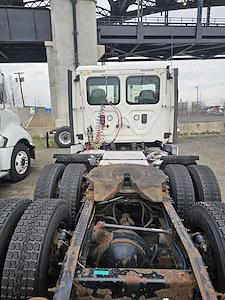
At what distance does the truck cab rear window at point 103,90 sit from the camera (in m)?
6.07

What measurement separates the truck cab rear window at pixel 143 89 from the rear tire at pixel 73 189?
2634 mm

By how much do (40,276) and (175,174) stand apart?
8.08 ft

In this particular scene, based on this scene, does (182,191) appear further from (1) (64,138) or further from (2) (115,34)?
(2) (115,34)

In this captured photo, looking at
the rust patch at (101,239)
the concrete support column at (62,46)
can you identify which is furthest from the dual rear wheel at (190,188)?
the concrete support column at (62,46)

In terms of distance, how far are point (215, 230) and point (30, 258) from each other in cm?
140

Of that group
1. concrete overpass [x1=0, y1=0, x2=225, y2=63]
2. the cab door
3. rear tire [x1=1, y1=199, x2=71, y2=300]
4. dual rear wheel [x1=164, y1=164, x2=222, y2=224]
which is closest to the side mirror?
the cab door

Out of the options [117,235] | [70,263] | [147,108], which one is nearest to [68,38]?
[147,108]

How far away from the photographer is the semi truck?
1793 mm

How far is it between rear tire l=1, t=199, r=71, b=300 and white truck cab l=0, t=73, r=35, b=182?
489 cm

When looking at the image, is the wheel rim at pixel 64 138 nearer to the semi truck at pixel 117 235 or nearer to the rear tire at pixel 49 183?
the semi truck at pixel 117 235

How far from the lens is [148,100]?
20.3 feet

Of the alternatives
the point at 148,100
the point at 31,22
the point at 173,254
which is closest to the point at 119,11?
the point at 31,22

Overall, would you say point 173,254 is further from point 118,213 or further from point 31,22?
point 31,22

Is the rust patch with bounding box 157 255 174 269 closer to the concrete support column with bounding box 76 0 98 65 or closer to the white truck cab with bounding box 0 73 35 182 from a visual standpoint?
the white truck cab with bounding box 0 73 35 182
